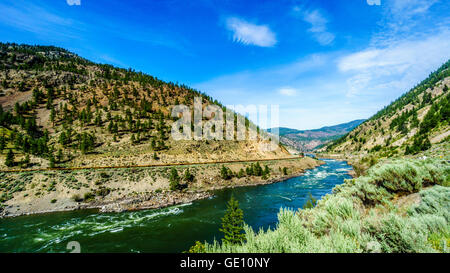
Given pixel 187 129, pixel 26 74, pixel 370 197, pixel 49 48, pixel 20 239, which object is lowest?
pixel 20 239

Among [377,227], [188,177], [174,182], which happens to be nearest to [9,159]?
[174,182]

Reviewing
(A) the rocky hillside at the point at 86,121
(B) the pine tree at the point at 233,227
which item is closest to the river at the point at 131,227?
(B) the pine tree at the point at 233,227

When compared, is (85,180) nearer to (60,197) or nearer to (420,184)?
(60,197)

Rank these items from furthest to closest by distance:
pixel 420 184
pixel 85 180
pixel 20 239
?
1. pixel 85 180
2. pixel 20 239
3. pixel 420 184

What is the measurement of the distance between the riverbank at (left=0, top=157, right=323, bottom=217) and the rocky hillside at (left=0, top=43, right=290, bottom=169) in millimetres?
8491

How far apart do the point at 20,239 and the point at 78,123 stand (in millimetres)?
60917

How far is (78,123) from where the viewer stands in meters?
70.7

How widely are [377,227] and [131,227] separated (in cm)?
2905

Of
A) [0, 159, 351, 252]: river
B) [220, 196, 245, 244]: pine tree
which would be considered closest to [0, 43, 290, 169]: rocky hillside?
[0, 159, 351, 252]: river

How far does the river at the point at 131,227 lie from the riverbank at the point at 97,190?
2.60 meters

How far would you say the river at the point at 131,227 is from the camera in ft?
69.0
